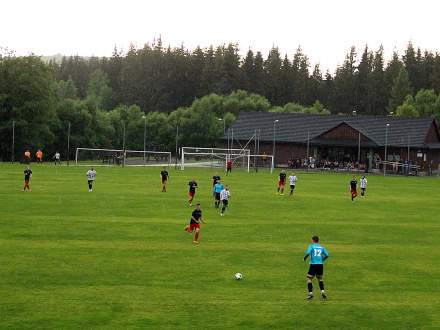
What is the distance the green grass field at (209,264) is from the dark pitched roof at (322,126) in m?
54.5

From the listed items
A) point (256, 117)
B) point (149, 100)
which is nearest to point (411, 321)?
point (256, 117)

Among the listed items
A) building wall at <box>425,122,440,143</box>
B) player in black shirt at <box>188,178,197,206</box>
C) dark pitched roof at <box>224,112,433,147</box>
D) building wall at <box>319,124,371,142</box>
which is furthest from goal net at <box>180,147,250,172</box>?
player in black shirt at <box>188,178,197,206</box>

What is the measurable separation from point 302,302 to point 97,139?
310 ft

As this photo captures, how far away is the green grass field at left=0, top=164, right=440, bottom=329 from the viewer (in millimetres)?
19609

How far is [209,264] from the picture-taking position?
2639cm

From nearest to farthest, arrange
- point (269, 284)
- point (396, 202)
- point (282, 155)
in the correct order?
point (269, 284), point (396, 202), point (282, 155)

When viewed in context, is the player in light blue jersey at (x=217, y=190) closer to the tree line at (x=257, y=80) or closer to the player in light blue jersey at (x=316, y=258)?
the player in light blue jersey at (x=316, y=258)

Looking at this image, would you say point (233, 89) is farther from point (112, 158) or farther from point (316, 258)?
point (316, 258)

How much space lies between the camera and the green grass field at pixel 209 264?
1961 centimetres

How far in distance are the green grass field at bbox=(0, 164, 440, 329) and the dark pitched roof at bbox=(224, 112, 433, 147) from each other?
54493mm

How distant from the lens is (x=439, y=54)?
577ft

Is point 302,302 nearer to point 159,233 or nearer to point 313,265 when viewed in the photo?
point 313,265

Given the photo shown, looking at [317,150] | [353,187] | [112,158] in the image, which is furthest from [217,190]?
[317,150]

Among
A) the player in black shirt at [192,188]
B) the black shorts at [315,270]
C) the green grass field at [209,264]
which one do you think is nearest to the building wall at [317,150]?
the green grass field at [209,264]
